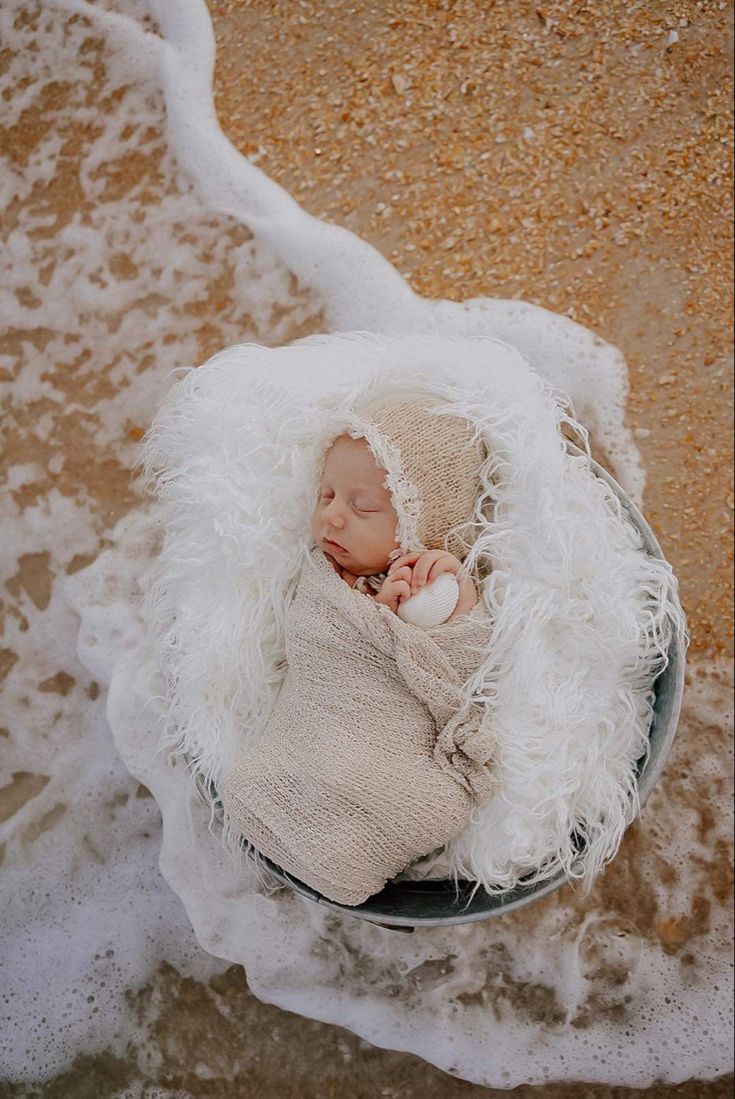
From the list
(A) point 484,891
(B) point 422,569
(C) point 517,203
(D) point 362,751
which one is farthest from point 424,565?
(C) point 517,203

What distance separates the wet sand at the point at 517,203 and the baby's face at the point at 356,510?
2.28 feet

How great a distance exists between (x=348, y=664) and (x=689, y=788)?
94cm

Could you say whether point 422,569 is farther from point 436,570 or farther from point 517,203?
point 517,203

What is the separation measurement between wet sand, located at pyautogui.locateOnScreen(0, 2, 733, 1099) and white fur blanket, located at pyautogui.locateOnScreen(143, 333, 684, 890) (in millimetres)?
435

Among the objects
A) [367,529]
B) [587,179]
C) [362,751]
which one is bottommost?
[362,751]

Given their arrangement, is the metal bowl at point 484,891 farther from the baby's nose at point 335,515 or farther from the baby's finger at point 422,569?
the baby's nose at point 335,515

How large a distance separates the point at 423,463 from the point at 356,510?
0.13m

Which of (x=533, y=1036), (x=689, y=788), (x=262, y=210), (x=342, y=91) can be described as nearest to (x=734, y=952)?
(x=689, y=788)

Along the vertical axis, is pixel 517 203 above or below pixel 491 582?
above

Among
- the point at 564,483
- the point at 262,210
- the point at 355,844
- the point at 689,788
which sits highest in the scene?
the point at 262,210

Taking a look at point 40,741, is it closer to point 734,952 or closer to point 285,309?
point 285,309

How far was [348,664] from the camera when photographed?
1.28 m

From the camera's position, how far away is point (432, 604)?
50.1 inches

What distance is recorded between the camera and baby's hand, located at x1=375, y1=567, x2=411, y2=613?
1274mm
